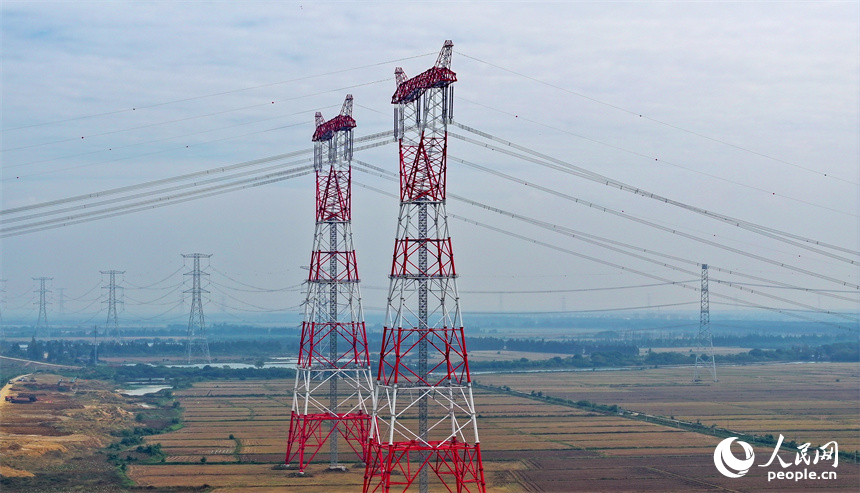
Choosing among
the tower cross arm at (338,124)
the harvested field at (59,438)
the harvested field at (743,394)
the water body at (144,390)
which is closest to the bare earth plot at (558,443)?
the harvested field at (743,394)

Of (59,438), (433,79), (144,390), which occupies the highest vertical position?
(433,79)

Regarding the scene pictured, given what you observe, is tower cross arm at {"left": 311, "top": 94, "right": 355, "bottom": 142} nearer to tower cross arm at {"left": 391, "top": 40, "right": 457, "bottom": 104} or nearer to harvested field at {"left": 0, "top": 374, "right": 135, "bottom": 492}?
tower cross arm at {"left": 391, "top": 40, "right": 457, "bottom": 104}

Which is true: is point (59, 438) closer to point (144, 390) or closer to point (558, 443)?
point (558, 443)

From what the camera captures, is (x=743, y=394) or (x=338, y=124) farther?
(x=743, y=394)

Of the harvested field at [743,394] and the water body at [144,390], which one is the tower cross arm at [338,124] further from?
the water body at [144,390]

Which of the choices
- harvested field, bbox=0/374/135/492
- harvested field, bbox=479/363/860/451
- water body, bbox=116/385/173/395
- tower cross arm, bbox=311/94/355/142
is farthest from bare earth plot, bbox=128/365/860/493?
tower cross arm, bbox=311/94/355/142

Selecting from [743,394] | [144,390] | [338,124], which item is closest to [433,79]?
[338,124]

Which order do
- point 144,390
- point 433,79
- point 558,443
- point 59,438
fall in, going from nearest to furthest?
point 433,79 < point 59,438 < point 558,443 < point 144,390

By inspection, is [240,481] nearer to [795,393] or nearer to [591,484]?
[591,484]
